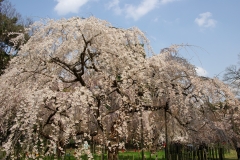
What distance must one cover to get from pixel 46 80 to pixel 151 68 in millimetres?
2474

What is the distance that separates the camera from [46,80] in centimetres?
545

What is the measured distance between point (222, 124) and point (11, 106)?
7085 mm

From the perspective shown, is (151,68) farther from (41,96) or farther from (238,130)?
(238,130)

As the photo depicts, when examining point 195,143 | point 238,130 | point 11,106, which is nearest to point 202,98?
point 195,143

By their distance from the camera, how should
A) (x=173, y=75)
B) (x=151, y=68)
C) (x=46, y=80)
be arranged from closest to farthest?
(x=46, y=80) → (x=151, y=68) → (x=173, y=75)

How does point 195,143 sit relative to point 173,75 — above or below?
below

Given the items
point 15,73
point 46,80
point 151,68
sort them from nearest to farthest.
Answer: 1. point 15,73
2. point 46,80
3. point 151,68

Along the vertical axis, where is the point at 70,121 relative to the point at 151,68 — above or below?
below

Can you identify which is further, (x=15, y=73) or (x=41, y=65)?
(x=41, y=65)

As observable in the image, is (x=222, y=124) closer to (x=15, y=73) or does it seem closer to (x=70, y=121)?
(x=70, y=121)

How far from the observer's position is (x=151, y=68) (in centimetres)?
596

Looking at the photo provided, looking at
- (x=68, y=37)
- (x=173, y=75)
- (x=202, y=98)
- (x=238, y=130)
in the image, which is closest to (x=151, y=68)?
(x=173, y=75)

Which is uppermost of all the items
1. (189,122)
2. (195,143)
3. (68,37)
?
(68,37)

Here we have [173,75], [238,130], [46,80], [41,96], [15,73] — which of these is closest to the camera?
[41,96]
